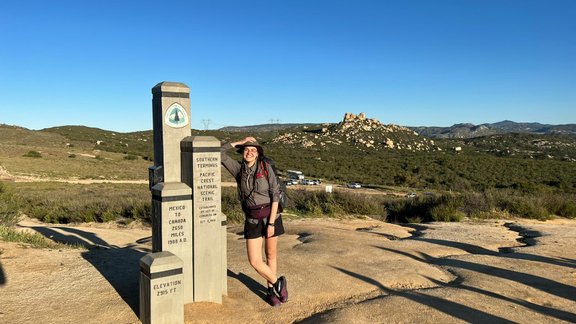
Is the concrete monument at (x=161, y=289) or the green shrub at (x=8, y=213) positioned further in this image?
the green shrub at (x=8, y=213)

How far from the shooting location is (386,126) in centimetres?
9938

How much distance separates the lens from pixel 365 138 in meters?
A: 83.0

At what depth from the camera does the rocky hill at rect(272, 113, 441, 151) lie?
76.9 m

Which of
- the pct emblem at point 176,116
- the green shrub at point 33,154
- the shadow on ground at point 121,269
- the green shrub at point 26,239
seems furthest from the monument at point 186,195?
the green shrub at point 33,154

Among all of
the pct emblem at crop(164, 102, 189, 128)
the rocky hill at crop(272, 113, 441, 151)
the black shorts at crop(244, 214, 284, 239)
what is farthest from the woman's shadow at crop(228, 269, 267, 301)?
the rocky hill at crop(272, 113, 441, 151)

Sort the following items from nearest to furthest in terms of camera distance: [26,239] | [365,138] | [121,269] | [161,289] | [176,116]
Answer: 1. [161,289]
2. [176,116]
3. [121,269]
4. [26,239]
5. [365,138]

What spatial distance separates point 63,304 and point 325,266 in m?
3.46

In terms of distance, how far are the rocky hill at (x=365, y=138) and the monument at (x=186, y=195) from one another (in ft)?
231

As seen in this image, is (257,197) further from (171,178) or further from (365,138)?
(365,138)

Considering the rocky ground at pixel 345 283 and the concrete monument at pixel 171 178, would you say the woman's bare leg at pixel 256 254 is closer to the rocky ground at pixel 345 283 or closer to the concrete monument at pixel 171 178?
the rocky ground at pixel 345 283

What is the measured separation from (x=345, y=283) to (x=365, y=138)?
78969 millimetres

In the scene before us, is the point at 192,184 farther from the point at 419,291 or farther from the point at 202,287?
the point at 419,291

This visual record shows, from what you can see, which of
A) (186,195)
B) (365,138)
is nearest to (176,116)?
(186,195)

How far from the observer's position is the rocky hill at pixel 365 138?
76875 millimetres
